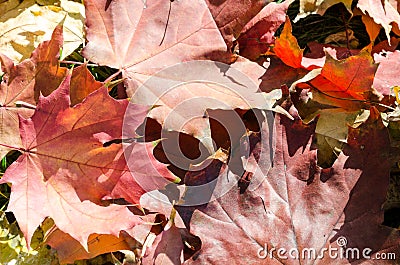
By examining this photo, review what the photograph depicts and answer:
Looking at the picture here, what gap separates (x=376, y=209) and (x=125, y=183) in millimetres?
449

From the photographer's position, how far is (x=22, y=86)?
1.02 meters

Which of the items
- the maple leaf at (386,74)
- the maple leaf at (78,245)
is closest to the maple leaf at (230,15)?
the maple leaf at (386,74)

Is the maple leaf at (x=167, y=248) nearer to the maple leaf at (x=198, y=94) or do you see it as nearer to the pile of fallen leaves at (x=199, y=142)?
the pile of fallen leaves at (x=199, y=142)

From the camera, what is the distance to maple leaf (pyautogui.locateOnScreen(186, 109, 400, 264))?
0.91 metres

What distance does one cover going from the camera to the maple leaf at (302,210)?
91 cm

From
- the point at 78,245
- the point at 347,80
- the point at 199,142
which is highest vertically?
the point at 347,80

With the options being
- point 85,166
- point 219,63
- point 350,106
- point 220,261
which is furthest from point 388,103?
point 85,166

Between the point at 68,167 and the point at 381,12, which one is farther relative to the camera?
the point at 381,12

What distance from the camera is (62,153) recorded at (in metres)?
0.92

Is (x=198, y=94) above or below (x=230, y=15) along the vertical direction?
below

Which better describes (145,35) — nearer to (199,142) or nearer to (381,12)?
(199,142)

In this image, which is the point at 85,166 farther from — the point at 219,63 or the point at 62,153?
the point at 219,63

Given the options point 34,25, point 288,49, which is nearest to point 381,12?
point 288,49

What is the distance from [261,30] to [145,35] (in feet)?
0.80
